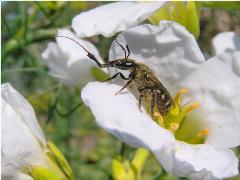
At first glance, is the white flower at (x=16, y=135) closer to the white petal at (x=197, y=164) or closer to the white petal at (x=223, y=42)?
the white petal at (x=197, y=164)

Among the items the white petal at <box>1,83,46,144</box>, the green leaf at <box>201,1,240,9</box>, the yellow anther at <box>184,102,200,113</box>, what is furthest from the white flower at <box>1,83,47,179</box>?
the green leaf at <box>201,1,240,9</box>

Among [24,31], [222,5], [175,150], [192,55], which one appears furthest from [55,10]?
[175,150]

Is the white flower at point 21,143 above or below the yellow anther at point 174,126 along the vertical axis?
above

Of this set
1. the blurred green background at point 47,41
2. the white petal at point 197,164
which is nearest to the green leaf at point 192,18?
the blurred green background at point 47,41

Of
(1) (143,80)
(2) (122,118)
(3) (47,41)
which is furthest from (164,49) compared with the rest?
(3) (47,41)

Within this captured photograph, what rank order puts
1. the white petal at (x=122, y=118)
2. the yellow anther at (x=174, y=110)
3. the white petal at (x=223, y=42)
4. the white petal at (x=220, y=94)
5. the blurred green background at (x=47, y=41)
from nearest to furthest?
the white petal at (x=122, y=118), the white petal at (x=220, y=94), the yellow anther at (x=174, y=110), the white petal at (x=223, y=42), the blurred green background at (x=47, y=41)

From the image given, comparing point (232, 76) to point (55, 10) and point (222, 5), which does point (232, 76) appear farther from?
point (55, 10)
